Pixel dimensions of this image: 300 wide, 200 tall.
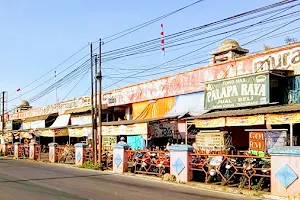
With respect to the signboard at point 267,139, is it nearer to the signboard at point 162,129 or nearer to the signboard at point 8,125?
the signboard at point 162,129

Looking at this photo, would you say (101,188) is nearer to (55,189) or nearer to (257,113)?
(55,189)

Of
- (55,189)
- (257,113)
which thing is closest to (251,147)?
(257,113)

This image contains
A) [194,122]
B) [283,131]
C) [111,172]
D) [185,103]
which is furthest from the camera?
[185,103]

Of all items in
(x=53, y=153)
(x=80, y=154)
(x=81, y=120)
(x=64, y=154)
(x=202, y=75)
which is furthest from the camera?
(x=81, y=120)

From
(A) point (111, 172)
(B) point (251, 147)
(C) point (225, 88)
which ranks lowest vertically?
(A) point (111, 172)

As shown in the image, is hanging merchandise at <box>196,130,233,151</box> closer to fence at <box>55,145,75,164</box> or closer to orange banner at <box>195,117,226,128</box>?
orange banner at <box>195,117,226,128</box>

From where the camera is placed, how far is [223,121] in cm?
1717

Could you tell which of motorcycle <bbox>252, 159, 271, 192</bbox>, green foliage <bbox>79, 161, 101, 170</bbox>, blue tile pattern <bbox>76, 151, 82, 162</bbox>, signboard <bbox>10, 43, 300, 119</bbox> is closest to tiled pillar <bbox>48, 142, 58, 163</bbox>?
blue tile pattern <bbox>76, 151, 82, 162</bbox>

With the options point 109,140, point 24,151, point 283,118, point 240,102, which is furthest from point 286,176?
point 24,151

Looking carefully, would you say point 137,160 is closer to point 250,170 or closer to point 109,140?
point 250,170

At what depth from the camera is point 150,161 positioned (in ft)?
59.2

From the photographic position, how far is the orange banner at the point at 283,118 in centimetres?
1415

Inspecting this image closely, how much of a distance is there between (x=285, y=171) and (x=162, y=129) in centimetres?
1179

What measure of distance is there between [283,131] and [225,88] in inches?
179
